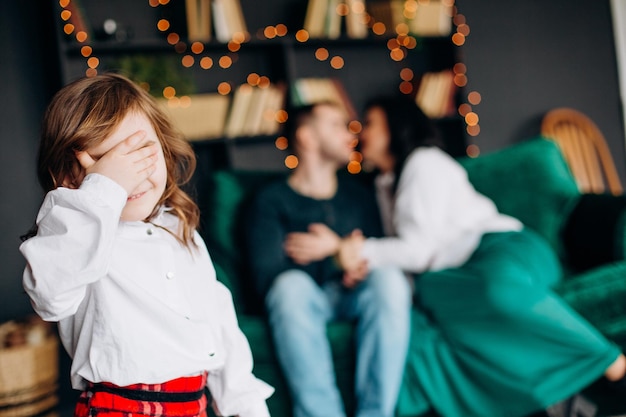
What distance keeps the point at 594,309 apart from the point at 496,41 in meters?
2.55

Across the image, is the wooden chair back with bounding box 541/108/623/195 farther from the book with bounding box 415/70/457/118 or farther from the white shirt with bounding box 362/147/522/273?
the white shirt with bounding box 362/147/522/273

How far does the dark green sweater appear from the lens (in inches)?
88.3

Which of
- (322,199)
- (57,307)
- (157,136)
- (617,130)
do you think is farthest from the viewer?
(617,130)

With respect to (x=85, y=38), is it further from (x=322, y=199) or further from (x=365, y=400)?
(x=365, y=400)

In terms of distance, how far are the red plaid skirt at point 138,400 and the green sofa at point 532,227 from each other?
0.99m

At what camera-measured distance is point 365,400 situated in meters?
1.89

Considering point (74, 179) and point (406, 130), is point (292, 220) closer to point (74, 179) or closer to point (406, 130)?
point (406, 130)

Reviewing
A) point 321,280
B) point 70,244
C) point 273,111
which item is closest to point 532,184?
point 321,280

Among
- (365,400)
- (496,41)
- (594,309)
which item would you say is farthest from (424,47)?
(365,400)

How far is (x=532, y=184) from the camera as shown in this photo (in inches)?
103

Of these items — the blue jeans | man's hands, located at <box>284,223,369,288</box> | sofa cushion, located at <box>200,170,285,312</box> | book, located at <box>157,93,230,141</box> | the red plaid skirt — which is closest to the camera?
the red plaid skirt

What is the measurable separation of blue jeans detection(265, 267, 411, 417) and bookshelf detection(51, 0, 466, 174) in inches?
52.8

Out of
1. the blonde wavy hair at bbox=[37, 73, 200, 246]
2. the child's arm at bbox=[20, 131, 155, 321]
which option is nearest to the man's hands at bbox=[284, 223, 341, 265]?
the blonde wavy hair at bbox=[37, 73, 200, 246]

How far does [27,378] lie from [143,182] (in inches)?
66.6
